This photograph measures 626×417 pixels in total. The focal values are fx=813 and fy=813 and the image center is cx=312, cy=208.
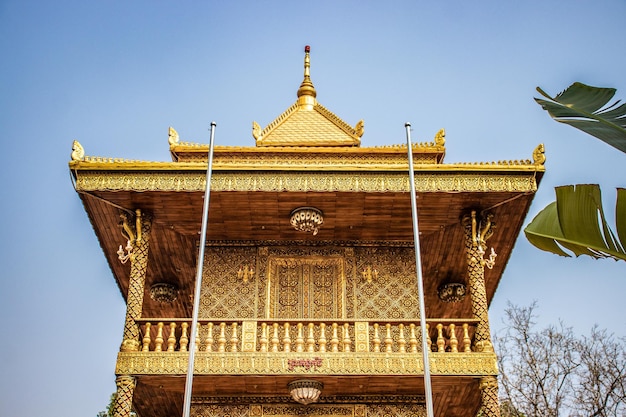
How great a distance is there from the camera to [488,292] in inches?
661

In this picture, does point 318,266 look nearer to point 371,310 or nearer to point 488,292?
point 371,310

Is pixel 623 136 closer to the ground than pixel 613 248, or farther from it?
farther from it

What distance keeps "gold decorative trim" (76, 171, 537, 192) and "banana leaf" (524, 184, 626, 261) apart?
4544mm

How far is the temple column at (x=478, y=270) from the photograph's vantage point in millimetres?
12398

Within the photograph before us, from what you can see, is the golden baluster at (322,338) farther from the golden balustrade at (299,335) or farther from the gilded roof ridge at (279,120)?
the gilded roof ridge at (279,120)

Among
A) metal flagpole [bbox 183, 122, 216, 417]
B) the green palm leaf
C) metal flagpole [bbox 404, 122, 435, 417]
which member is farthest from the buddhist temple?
the green palm leaf

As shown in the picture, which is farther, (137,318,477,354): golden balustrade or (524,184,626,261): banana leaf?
(137,318,477,354): golden balustrade

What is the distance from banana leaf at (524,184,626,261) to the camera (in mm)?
7578

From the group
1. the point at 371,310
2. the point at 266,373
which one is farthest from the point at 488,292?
the point at 266,373

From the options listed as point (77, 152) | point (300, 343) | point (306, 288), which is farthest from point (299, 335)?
point (77, 152)

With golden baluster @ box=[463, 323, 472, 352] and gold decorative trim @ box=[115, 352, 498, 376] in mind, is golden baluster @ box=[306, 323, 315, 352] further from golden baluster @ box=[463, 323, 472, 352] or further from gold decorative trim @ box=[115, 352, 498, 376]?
golden baluster @ box=[463, 323, 472, 352]

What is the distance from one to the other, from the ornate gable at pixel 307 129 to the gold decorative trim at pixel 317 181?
7.60 ft

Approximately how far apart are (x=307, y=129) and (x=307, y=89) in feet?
6.13

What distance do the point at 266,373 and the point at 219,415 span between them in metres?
1.62
